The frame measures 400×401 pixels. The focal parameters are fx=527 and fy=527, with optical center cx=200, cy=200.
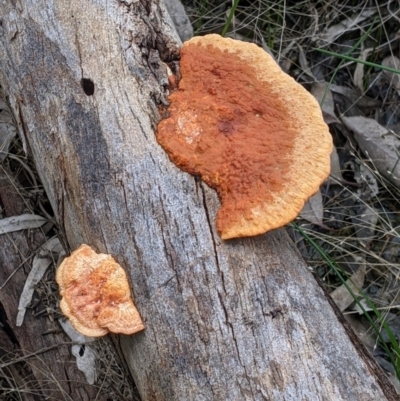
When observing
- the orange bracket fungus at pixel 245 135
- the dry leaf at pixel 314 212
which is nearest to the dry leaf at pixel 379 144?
the dry leaf at pixel 314 212

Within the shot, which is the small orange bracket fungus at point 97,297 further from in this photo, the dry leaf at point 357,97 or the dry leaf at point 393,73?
the dry leaf at point 393,73

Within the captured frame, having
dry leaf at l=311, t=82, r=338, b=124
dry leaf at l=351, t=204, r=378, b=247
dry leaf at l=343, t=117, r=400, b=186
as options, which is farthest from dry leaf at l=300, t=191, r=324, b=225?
dry leaf at l=311, t=82, r=338, b=124

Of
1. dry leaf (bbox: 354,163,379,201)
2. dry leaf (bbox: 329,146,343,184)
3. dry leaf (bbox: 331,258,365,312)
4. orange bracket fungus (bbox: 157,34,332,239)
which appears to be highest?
orange bracket fungus (bbox: 157,34,332,239)

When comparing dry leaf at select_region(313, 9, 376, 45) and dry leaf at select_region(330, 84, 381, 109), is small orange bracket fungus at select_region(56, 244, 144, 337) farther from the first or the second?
dry leaf at select_region(313, 9, 376, 45)

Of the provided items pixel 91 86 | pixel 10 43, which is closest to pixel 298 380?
pixel 91 86

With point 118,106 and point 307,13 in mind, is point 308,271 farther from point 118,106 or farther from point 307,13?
point 307,13

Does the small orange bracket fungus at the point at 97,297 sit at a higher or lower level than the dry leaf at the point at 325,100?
higher

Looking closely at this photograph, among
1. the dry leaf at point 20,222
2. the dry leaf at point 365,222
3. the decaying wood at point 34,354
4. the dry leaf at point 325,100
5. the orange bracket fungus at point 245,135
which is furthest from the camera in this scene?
the dry leaf at point 325,100

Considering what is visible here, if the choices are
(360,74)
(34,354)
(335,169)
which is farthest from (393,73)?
(34,354)
